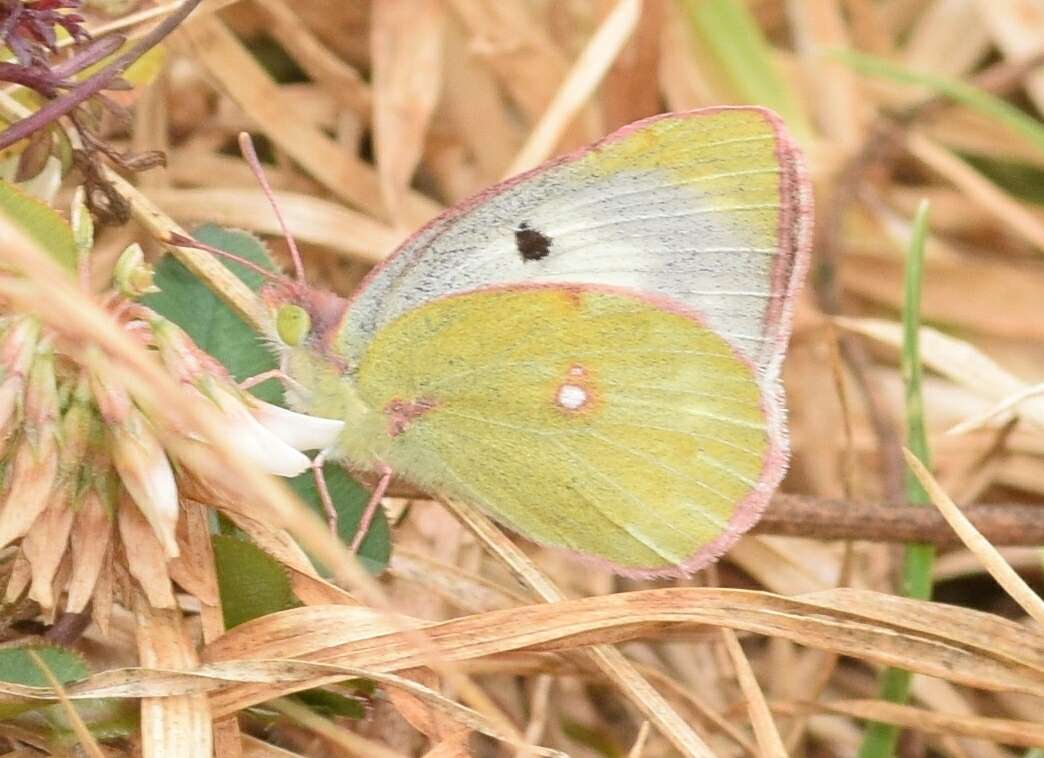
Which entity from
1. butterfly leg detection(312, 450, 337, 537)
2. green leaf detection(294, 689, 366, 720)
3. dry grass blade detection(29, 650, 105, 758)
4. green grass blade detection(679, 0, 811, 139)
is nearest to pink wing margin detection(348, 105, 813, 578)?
butterfly leg detection(312, 450, 337, 537)

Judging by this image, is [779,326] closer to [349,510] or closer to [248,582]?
[349,510]

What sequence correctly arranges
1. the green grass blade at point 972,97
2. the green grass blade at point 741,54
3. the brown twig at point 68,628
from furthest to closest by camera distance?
1. the green grass blade at point 741,54
2. the green grass blade at point 972,97
3. the brown twig at point 68,628

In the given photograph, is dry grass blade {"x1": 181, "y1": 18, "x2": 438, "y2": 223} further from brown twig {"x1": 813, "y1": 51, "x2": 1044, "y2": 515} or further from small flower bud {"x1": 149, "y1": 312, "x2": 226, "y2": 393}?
small flower bud {"x1": 149, "y1": 312, "x2": 226, "y2": 393}

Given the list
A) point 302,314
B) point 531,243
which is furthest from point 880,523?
point 302,314

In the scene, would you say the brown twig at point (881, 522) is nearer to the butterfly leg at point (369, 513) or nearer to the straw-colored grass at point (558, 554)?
the straw-colored grass at point (558, 554)

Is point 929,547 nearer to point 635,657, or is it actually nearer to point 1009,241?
point 635,657

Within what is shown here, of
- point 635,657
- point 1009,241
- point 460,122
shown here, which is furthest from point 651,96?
point 635,657

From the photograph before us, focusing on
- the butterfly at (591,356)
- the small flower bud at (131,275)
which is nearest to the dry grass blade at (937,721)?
the butterfly at (591,356)
